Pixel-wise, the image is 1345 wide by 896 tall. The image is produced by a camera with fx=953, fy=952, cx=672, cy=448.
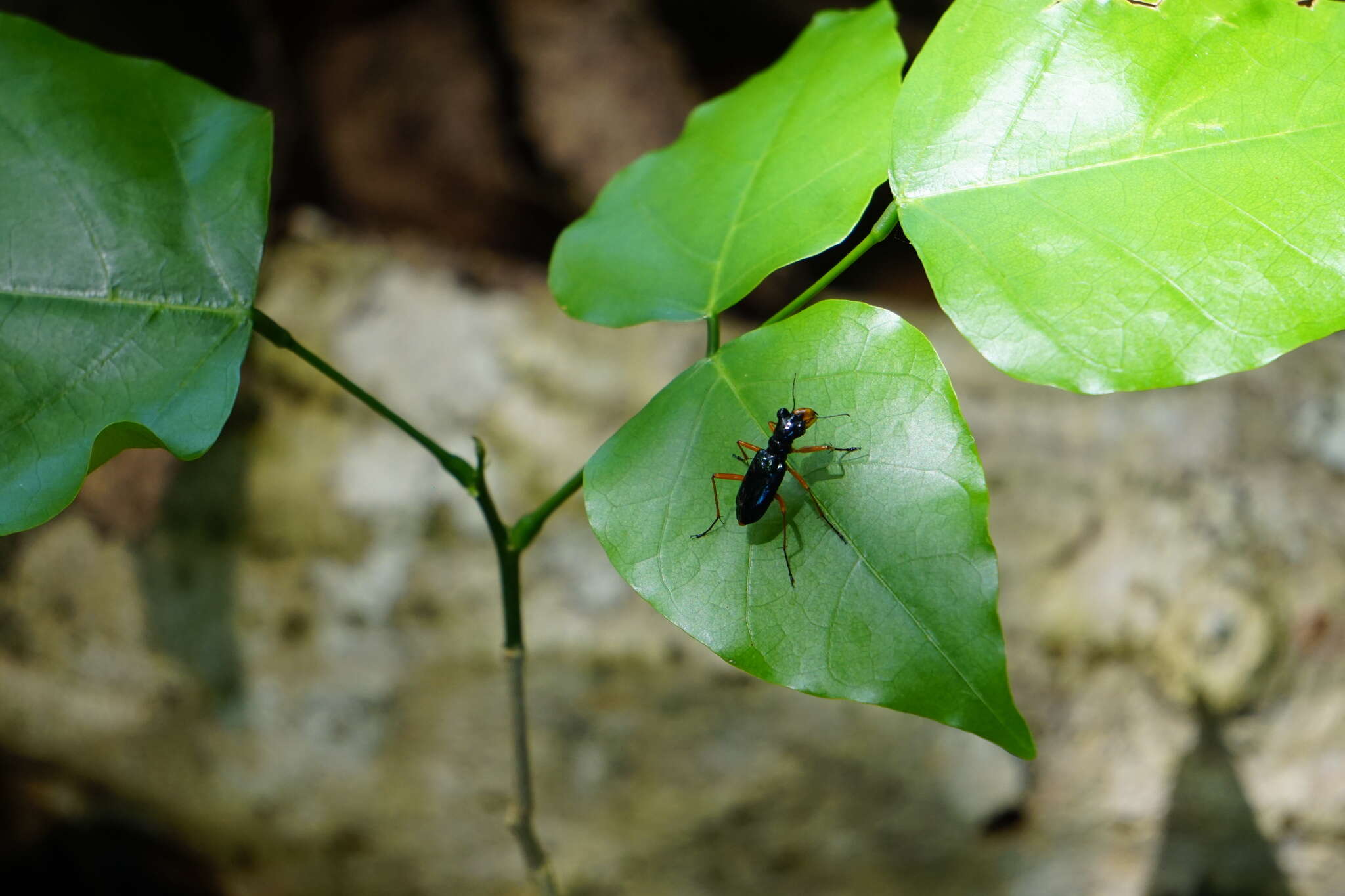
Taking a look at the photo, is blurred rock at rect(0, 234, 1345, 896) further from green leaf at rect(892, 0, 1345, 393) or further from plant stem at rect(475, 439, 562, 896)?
green leaf at rect(892, 0, 1345, 393)

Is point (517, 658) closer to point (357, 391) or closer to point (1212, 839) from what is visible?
point (357, 391)

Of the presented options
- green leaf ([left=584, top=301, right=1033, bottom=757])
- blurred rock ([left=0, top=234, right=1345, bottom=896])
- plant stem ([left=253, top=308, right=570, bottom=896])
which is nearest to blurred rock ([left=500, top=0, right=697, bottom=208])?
blurred rock ([left=0, top=234, right=1345, bottom=896])

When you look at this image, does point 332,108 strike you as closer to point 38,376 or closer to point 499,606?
point 499,606

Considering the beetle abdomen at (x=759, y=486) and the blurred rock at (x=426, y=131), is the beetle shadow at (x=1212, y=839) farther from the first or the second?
the blurred rock at (x=426, y=131)

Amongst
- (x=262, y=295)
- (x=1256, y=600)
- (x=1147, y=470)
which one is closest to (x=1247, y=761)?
(x=1256, y=600)

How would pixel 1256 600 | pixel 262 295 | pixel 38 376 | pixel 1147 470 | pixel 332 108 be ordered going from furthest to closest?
pixel 332 108, pixel 262 295, pixel 1147 470, pixel 1256 600, pixel 38 376
